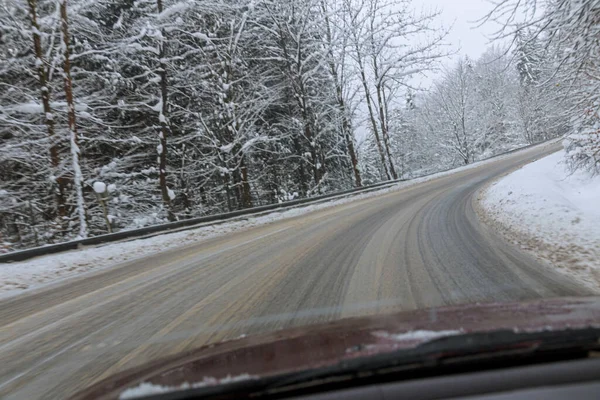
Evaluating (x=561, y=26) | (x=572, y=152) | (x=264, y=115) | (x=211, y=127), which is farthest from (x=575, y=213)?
(x=264, y=115)

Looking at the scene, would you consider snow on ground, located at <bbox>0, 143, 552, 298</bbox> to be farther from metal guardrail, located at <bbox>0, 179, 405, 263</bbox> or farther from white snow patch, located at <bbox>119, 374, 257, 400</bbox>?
white snow patch, located at <bbox>119, 374, 257, 400</bbox>

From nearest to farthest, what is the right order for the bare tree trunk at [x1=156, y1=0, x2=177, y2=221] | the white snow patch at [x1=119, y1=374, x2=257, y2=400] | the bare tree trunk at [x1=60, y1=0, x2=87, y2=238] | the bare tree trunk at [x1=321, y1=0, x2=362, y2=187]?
1. the white snow patch at [x1=119, y1=374, x2=257, y2=400]
2. the bare tree trunk at [x1=60, y1=0, x2=87, y2=238]
3. the bare tree trunk at [x1=156, y1=0, x2=177, y2=221]
4. the bare tree trunk at [x1=321, y1=0, x2=362, y2=187]

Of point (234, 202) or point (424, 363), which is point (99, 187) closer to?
point (424, 363)

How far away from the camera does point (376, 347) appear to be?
1.70 meters

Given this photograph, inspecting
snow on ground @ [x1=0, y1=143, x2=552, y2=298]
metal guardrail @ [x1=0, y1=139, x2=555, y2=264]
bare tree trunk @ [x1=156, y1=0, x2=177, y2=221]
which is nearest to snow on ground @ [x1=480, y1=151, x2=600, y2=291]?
snow on ground @ [x1=0, y1=143, x2=552, y2=298]

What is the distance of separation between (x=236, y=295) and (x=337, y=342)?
3056 mm

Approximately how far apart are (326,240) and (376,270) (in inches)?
109

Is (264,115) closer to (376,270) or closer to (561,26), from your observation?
(561,26)

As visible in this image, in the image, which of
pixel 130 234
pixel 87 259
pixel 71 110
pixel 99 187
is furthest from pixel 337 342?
pixel 71 110

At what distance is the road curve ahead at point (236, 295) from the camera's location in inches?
133

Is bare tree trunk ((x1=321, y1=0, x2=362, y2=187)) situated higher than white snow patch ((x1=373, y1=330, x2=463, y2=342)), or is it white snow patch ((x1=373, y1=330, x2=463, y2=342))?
bare tree trunk ((x1=321, y1=0, x2=362, y2=187))

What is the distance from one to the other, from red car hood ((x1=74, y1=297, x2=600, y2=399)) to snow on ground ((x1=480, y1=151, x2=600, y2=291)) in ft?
8.32

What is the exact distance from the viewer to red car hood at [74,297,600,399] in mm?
1665

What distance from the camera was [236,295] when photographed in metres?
4.77
